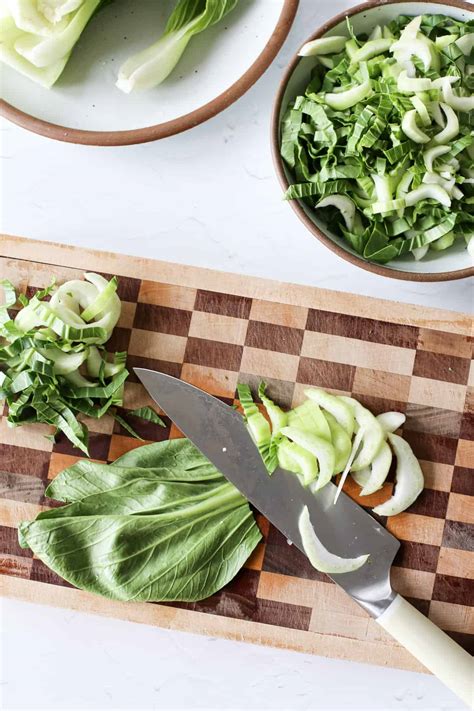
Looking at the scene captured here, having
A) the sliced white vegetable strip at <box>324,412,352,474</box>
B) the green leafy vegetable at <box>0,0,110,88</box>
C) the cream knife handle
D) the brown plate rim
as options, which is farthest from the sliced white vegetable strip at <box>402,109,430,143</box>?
the cream knife handle

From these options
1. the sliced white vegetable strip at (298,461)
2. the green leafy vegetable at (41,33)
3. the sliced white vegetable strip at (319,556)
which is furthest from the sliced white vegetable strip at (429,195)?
the green leafy vegetable at (41,33)

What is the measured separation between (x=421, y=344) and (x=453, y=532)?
41 cm

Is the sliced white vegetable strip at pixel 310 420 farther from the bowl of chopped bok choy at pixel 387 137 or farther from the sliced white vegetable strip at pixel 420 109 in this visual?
Answer: the sliced white vegetable strip at pixel 420 109

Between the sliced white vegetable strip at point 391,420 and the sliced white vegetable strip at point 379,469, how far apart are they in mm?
42

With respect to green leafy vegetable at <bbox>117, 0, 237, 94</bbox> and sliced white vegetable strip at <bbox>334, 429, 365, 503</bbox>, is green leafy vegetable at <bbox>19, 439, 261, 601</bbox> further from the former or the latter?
green leafy vegetable at <bbox>117, 0, 237, 94</bbox>

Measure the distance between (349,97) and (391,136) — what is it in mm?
116

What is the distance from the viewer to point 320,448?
1.60 meters

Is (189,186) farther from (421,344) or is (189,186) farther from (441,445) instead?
(441,445)

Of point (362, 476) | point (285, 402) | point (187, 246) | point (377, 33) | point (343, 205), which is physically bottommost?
point (362, 476)

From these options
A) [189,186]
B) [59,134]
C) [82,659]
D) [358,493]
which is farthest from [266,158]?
[82,659]

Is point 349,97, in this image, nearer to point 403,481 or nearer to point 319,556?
point 403,481

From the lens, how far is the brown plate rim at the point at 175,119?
5.44ft

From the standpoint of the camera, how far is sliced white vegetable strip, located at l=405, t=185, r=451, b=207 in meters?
1.56

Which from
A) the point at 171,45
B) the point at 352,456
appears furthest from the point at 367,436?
the point at 171,45
